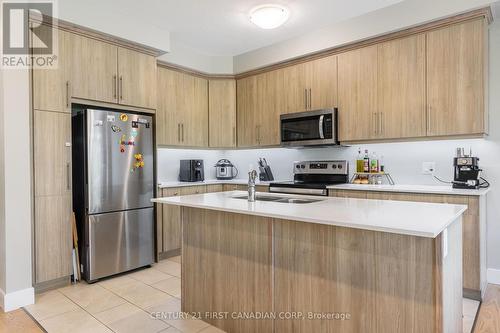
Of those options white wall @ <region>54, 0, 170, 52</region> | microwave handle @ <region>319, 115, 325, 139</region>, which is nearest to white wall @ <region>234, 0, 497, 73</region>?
microwave handle @ <region>319, 115, 325, 139</region>

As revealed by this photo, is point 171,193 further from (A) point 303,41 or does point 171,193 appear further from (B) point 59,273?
(A) point 303,41

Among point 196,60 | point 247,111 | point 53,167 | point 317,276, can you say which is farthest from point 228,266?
point 196,60

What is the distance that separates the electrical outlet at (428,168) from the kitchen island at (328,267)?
1604 millimetres

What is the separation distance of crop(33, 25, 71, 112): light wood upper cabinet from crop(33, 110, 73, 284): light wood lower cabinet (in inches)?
3.1

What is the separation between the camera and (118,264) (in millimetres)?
3227

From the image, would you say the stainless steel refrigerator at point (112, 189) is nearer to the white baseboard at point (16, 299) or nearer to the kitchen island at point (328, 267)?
the white baseboard at point (16, 299)

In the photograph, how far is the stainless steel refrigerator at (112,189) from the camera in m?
3.04

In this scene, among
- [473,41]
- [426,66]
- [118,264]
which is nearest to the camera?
[473,41]

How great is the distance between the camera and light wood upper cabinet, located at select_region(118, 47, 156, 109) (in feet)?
11.0

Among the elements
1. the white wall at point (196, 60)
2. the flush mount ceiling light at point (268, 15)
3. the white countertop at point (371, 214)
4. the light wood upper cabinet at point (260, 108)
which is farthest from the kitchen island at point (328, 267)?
the white wall at point (196, 60)

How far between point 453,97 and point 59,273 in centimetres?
394

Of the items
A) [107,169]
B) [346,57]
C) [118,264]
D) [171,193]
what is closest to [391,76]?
[346,57]

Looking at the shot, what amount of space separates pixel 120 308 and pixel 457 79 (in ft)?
11.5

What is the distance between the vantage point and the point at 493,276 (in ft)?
9.87
